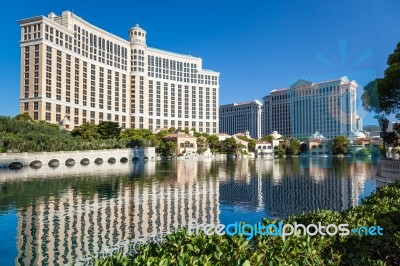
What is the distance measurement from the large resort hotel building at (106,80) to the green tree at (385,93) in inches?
3665

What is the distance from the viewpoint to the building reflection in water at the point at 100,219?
1299cm

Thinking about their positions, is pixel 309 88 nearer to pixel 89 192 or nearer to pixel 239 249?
pixel 89 192

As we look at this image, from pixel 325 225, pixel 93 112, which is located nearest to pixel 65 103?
pixel 93 112

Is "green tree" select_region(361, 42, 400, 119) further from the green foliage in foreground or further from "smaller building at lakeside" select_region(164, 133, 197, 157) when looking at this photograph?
"smaller building at lakeside" select_region(164, 133, 197, 157)

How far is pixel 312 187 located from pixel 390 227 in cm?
2484

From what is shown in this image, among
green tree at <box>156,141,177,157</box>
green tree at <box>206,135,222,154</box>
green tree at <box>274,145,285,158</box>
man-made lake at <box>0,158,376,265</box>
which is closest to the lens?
man-made lake at <box>0,158,376,265</box>

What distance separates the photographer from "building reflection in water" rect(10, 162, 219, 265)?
42.6ft

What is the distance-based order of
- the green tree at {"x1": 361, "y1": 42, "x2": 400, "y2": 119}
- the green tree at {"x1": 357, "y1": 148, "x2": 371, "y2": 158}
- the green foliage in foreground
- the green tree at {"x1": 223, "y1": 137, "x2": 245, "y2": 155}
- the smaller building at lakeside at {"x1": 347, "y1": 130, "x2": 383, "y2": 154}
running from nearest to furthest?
the green foliage in foreground < the green tree at {"x1": 361, "y1": 42, "x2": 400, "y2": 119} < the smaller building at lakeside at {"x1": 347, "y1": 130, "x2": 383, "y2": 154} < the green tree at {"x1": 357, "y1": 148, "x2": 371, "y2": 158} < the green tree at {"x1": 223, "y1": 137, "x2": 245, "y2": 155}

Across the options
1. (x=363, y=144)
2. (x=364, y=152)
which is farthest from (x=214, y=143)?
(x=364, y=152)

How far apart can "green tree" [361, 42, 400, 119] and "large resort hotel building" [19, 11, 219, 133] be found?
93103 mm

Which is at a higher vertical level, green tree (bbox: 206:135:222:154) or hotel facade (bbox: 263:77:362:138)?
hotel facade (bbox: 263:77:362:138)

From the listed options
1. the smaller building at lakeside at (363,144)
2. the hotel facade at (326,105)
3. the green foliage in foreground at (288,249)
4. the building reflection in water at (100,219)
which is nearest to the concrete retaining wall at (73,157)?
the building reflection in water at (100,219)

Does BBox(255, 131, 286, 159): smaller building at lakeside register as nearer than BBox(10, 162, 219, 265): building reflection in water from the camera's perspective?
No

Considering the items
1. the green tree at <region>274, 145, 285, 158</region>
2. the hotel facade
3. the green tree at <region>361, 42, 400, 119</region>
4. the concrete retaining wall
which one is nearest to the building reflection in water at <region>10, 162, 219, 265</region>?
the green tree at <region>361, 42, 400, 119</region>
